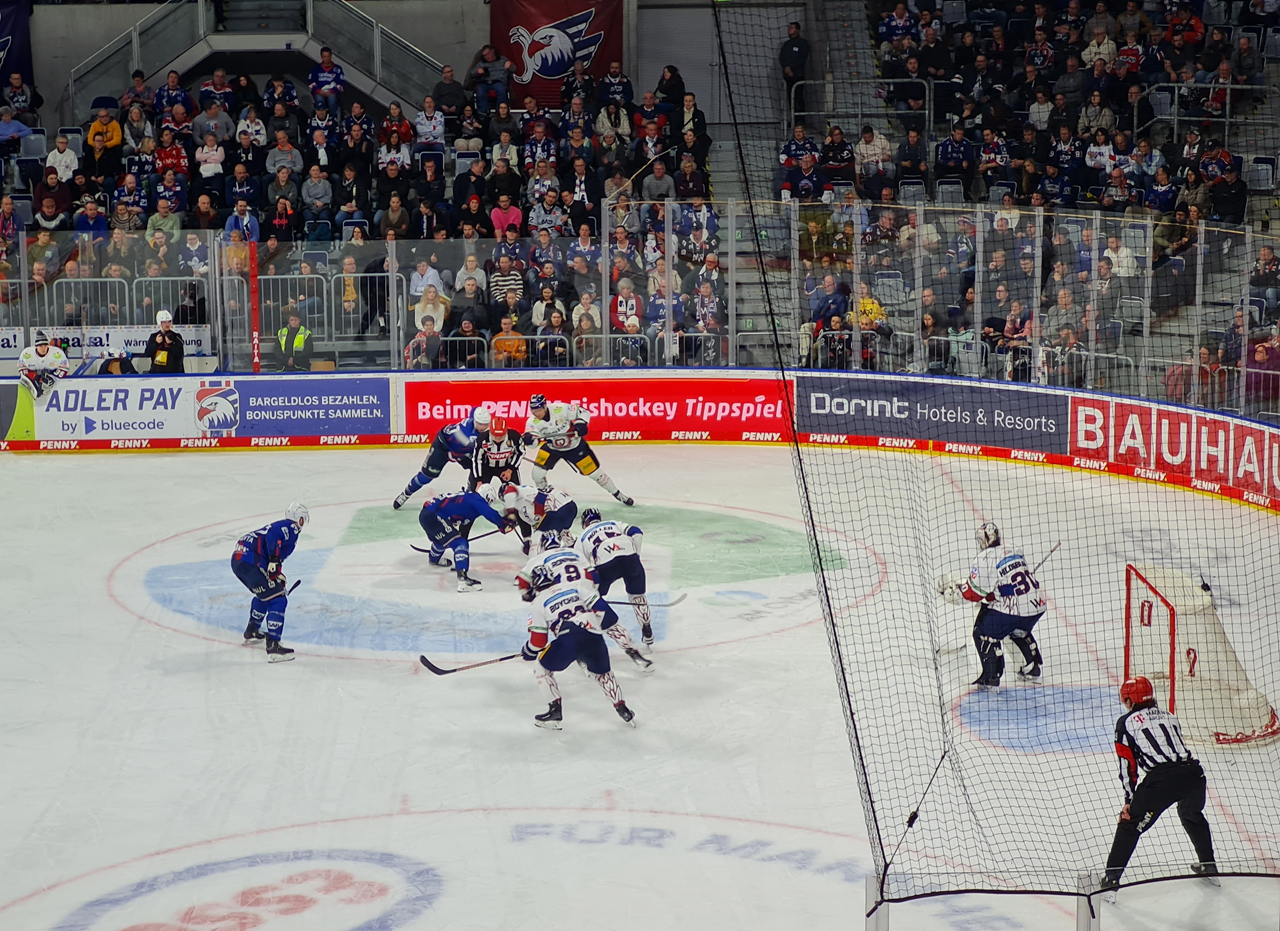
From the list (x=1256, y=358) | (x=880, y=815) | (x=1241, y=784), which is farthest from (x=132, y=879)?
(x=1256, y=358)

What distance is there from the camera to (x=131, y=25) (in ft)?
77.0

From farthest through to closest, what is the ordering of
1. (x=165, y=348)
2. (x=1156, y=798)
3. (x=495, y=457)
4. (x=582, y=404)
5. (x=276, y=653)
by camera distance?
1. (x=582, y=404)
2. (x=165, y=348)
3. (x=495, y=457)
4. (x=276, y=653)
5. (x=1156, y=798)

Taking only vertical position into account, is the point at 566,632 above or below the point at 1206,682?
above

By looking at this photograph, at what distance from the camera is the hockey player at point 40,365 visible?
18.2 m

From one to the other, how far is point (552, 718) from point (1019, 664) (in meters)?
3.41

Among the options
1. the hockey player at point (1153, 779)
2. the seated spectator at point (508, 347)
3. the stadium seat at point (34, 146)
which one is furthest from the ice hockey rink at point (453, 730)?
the stadium seat at point (34, 146)

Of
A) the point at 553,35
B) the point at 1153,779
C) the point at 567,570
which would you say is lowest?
the point at 1153,779

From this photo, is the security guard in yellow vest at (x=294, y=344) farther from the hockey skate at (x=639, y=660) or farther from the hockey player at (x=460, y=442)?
the hockey skate at (x=639, y=660)


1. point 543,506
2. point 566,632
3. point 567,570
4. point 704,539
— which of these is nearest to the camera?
point 566,632

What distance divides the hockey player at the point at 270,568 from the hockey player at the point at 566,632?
2205 millimetres

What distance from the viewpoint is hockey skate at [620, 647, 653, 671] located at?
36.0 feet

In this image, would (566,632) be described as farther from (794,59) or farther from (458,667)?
(794,59)

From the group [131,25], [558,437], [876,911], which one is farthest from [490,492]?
[131,25]

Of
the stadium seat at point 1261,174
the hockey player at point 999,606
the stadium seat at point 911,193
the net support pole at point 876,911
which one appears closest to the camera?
the net support pole at point 876,911
